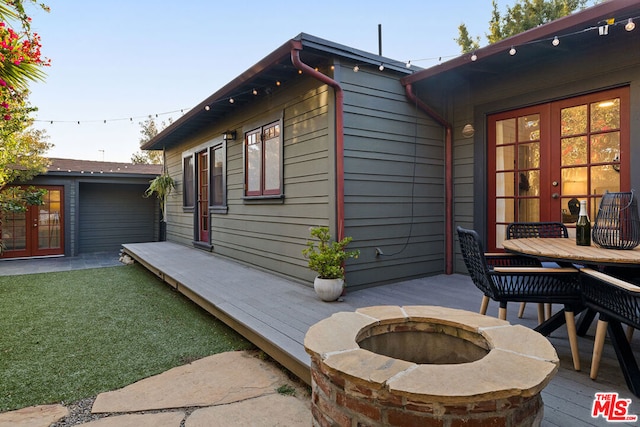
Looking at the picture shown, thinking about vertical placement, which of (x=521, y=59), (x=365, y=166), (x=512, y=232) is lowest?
(x=512, y=232)

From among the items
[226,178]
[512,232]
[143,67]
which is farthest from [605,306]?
[143,67]

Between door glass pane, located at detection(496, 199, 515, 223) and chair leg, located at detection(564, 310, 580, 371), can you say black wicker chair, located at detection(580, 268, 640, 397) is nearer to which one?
chair leg, located at detection(564, 310, 580, 371)

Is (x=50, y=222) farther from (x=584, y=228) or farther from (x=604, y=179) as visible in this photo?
(x=604, y=179)

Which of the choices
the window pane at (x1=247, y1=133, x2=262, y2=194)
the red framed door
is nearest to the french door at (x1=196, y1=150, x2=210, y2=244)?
the red framed door

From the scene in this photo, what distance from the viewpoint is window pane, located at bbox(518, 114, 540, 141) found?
12.8ft

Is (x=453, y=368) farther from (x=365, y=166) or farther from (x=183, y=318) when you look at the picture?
(x=183, y=318)

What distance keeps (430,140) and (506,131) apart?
85 cm

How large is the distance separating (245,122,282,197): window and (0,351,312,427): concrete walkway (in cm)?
266

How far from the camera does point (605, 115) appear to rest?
342cm

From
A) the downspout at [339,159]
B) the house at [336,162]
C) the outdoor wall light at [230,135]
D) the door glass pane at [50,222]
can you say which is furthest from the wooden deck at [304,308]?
the door glass pane at [50,222]

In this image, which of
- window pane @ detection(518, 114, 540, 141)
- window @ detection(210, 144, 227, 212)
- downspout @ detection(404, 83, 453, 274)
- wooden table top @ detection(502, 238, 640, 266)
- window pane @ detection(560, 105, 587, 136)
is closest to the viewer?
wooden table top @ detection(502, 238, 640, 266)

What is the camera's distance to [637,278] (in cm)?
215

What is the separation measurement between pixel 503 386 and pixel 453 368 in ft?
0.51

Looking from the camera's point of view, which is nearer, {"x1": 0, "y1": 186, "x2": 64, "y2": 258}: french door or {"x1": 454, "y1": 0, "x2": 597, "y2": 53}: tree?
{"x1": 0, "y1": 186, "x2": 64, "y2": 258}: french door
